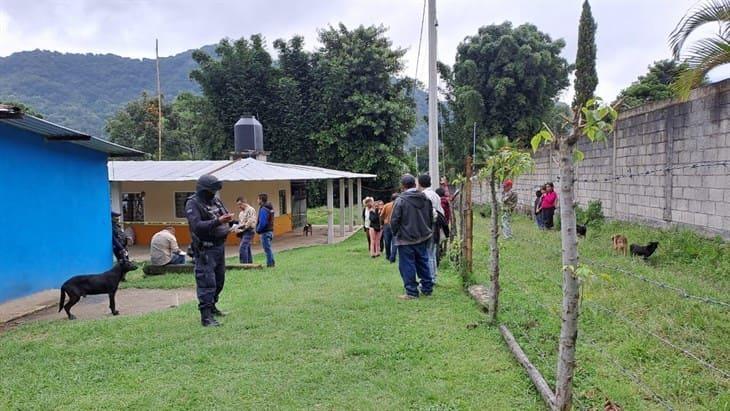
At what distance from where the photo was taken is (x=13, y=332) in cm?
603

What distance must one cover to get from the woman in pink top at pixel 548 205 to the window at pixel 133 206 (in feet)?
41.0

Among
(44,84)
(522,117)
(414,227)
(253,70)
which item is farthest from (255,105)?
(44,84)

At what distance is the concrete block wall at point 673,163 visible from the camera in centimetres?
809

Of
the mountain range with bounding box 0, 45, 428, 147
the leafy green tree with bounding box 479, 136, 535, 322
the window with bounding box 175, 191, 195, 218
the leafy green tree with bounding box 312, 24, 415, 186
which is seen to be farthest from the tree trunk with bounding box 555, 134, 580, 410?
the mountain range with bounding box 0, 45, 428, 147

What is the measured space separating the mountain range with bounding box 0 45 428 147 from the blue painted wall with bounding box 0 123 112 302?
49056 mm

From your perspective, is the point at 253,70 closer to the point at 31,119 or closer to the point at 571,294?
the point at 31,119

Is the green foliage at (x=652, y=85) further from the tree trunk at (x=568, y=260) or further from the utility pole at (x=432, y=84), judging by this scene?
the tree trunk at (x=568, y=260)

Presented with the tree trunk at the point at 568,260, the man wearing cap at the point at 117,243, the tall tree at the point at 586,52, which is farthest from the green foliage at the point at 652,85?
the tree trunk at the point at 568,260

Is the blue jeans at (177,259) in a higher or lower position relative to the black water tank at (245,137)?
lower

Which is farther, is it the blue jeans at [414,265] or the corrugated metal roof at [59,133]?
the corrugated metal roof at [59,133]

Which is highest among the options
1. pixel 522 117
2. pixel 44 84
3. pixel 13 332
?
pixel 44 84

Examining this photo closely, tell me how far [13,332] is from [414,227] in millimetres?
4829

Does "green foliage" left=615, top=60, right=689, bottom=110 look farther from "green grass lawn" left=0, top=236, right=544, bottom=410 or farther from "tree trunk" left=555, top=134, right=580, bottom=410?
"tree trunk" left=555, top=134, right=580, bottom=410

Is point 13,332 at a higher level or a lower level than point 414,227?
lower
